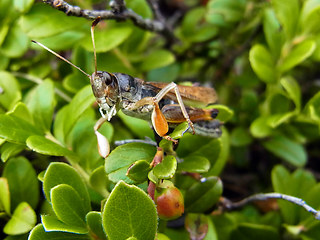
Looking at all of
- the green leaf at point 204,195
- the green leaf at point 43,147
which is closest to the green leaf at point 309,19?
the green leaf at point 204,195

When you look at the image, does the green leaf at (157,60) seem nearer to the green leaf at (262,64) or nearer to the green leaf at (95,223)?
the green leaf at (262,64)

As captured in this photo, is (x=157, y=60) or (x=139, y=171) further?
(x=157, y=60)

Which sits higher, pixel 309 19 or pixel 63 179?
pixel 309 19

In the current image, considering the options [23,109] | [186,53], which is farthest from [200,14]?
[23,109]

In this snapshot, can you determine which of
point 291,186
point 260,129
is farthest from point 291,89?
point 291,186

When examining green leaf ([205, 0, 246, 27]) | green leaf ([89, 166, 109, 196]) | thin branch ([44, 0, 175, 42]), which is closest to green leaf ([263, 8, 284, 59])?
green leaf ([205, 0, 246, 27])

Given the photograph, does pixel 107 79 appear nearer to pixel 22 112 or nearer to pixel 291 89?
pixel 22 112

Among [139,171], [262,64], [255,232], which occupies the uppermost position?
[262,64]

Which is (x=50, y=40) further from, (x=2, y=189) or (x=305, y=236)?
(x=305, y=236)

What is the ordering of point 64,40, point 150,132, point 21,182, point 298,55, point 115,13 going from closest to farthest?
Result: point 21,182, point 150,132, point 115,13, point 298,55, point 64,40
